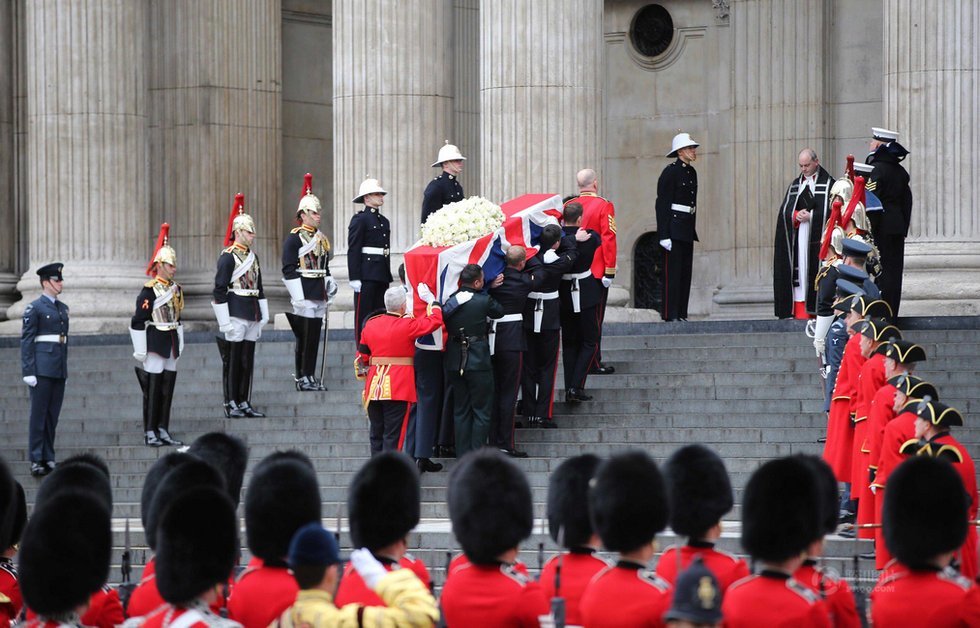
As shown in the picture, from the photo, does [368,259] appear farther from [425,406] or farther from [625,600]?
[625,600]

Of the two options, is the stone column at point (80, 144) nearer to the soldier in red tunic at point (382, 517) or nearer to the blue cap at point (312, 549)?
the soldier in red tunic at point (382, 517)

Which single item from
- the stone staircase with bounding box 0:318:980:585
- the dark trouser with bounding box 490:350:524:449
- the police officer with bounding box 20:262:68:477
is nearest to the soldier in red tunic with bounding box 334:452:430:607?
the stone staircase with bounding box 0:318:980:585

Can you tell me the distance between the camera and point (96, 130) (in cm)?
2405

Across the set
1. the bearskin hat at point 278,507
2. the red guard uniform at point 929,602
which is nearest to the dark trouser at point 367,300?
the bearskin hat at point 278,507

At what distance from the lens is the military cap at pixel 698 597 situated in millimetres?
6812

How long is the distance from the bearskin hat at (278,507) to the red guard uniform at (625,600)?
5.30 ft

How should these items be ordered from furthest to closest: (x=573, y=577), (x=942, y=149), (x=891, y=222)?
(x=942, y=149) < (x=891, y=222) < (x=573, y=577)

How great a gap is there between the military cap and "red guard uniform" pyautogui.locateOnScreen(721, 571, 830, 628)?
100cm

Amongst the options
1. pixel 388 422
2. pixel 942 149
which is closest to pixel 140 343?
pixel 388 422

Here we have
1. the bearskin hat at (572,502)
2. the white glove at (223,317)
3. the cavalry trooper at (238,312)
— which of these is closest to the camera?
the bearskin hat at (572,502)

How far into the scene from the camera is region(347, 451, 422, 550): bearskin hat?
29.7 ft

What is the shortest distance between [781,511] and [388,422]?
8309 millimetres

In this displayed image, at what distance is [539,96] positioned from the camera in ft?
69.0

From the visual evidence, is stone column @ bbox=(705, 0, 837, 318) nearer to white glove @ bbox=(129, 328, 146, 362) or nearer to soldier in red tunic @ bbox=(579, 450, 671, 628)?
white glove @ bbox=(129, 328, 146, 362)
